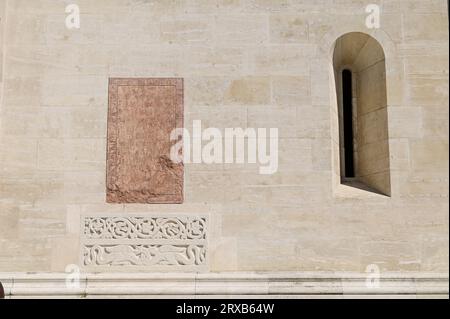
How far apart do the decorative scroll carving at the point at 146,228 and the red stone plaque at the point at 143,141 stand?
0.21 metres

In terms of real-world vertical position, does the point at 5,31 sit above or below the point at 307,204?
above

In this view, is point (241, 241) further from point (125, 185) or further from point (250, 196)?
point (125, 185)

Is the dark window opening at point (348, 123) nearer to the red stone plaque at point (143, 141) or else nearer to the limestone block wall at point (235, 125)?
the limestone block wall at point (235, 125)

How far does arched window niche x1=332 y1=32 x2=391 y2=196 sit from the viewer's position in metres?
7.02

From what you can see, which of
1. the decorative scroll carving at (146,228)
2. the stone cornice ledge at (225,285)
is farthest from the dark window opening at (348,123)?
the decorative scroll carving at (146,228)

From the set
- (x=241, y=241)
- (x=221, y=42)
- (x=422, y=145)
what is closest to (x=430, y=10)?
(x=422, y=145)

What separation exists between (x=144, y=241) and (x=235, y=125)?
63.3 inches

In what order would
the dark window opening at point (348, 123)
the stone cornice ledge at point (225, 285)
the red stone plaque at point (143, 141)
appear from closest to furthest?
the stone cornice ledge at point (225, 285)
the red stone plaque at point (143, 141)
the dark window opening at point (348, 123)

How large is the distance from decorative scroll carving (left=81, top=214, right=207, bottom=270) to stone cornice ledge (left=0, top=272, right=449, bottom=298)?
15cm

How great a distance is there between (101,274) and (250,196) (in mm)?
1784

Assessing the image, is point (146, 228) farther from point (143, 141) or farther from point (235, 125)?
point (235, 125)

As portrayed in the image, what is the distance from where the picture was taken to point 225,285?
6.45 metres

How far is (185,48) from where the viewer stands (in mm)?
7039

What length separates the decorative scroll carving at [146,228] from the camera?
21.8ft
